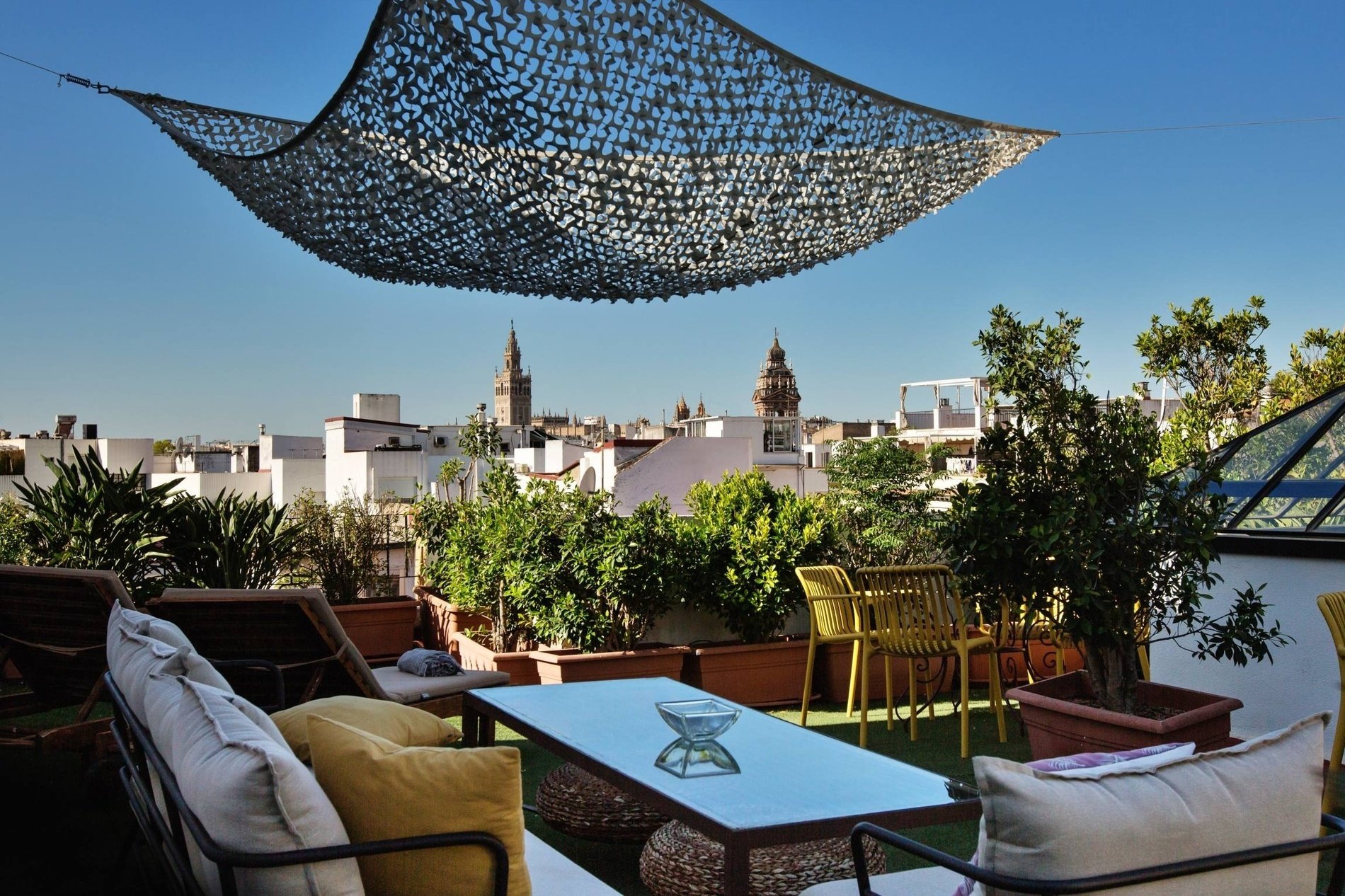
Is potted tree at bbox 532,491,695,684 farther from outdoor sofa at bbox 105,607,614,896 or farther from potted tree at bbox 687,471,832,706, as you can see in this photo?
outdoor sofa at bbox 105,607,614,896

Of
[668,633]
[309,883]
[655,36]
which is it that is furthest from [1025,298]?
[309,883]

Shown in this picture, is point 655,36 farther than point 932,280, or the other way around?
point 932,280

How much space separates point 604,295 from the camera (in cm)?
493

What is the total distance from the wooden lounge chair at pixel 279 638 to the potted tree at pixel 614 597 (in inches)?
50.6

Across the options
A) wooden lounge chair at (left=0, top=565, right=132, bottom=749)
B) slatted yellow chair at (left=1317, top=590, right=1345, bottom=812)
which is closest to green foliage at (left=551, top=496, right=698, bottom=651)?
wooden lounge chair at (left=0, top=565, right=132, bottom=749)

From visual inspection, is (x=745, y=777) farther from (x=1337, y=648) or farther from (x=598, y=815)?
(x=1337, y=648)

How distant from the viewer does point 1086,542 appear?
3.19 m

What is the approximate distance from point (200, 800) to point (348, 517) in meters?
5.52

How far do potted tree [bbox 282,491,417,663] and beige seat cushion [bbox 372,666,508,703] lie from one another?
180 cm

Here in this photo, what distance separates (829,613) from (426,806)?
3593 mm

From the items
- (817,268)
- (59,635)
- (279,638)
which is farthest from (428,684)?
(817,268)

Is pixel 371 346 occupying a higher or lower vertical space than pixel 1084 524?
higher

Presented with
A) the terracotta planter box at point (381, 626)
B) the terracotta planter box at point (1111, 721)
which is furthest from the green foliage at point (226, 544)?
the terracotta planter box at point (1111, 721)

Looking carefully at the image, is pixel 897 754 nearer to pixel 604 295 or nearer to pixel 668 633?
pixel 668 633
